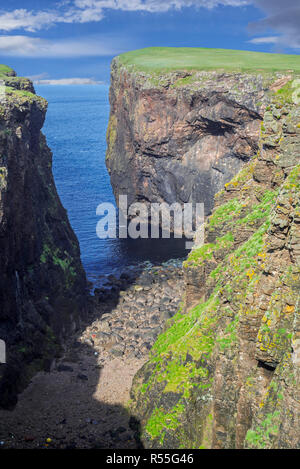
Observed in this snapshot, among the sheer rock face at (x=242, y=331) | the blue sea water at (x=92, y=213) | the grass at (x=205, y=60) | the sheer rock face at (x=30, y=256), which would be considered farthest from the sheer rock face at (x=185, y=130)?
the sheer rock face at (x=242, y=331)

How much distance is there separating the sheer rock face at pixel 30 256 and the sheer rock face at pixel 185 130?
2397cm

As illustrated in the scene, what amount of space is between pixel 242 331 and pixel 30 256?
2816 cm

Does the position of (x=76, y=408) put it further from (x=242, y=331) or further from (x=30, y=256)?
(x=242, y=331)

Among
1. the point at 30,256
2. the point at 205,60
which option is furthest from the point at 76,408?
the point at 205,60

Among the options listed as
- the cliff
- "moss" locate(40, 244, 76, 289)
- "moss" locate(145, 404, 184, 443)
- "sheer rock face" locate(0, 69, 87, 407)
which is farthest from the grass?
"moss" locate(145, 404, 184, 443)

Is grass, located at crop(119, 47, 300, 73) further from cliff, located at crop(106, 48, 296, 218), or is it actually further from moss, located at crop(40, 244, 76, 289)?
moss, located at crop(40, 244, 76, 289)

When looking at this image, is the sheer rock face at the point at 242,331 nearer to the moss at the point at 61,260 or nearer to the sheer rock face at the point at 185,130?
the moss at the point at 61,260

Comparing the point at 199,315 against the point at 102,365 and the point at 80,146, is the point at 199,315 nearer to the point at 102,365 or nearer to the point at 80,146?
the point at 102,365

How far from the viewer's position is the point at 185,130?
72.5 m

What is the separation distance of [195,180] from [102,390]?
4393 centimetres

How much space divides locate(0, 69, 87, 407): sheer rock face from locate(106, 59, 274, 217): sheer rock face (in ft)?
78.6

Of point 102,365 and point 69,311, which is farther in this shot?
point 69,311
